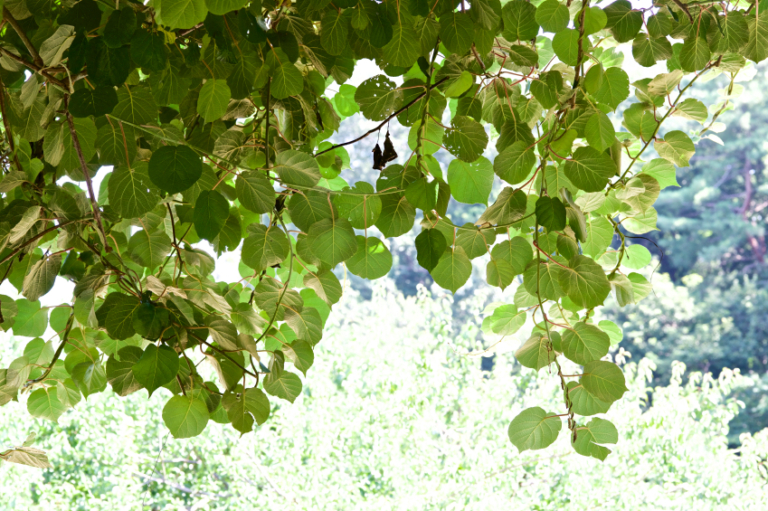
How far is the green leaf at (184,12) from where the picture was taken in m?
0.46

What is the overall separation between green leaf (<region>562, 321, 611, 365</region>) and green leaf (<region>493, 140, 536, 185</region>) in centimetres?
16

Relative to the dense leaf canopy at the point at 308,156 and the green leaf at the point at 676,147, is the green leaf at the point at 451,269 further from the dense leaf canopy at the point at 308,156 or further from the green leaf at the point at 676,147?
the green leaf at the point at 676,147

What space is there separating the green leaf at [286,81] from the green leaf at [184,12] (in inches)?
5.5

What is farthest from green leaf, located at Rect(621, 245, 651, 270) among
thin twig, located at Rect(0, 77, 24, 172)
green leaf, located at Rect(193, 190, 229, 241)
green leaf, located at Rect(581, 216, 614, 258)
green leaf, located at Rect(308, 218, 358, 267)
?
thin twig, located at Rect(0, 77, 24, 172)

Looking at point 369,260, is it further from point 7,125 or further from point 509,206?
point 7,125

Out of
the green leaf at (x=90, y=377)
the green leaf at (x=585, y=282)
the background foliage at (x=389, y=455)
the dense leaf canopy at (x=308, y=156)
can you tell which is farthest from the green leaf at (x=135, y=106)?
the background foliage at (x=389, y=455)

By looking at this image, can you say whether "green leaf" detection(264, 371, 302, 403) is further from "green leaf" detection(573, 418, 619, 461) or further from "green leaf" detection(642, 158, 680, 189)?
"green leaf" detection(642, 158, 680, 189)

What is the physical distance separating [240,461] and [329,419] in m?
0.51

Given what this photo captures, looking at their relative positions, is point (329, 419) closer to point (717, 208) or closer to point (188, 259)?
point (188, 259)

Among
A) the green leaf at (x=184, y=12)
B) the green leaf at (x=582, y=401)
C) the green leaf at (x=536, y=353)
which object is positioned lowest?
the green leaf at (x=582, y=401)

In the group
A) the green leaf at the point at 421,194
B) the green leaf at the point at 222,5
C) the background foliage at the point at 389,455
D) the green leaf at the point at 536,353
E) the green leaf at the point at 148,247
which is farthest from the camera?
the background foliage at the point at 389,455

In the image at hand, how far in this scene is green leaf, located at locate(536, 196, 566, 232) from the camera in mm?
525

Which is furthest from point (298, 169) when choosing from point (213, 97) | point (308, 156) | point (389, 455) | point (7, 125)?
point (389, 455)

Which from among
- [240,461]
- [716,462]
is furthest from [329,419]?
[716,462]
